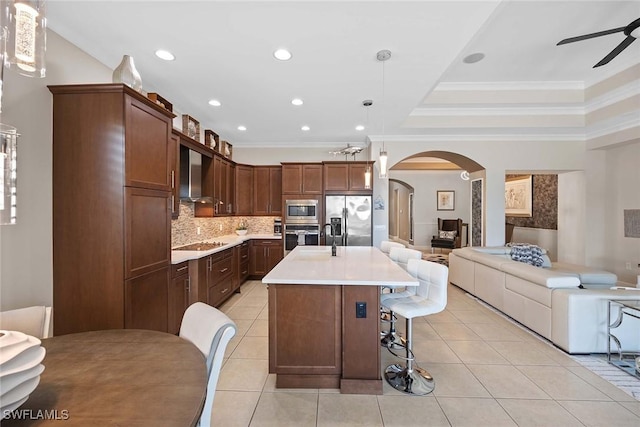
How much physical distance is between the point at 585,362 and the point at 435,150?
381cm

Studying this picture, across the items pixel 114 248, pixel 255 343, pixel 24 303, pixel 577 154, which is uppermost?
pixel 577 154

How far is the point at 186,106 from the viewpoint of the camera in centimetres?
404

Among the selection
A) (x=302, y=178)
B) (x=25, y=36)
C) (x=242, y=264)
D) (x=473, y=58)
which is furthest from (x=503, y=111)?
(x=25, y=36)

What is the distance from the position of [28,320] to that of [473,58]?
4.80 meters

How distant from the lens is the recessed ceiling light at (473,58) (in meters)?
3.50

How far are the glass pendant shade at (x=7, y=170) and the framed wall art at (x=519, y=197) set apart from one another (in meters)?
8.39

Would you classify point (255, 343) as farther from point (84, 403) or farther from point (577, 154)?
point (577, 154)

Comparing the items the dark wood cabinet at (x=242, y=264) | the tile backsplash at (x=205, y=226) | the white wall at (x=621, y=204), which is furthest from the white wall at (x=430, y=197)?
the dark wood cabinet at (x=242, y=264)

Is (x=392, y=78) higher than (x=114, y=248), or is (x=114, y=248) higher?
(x=392, y=78)

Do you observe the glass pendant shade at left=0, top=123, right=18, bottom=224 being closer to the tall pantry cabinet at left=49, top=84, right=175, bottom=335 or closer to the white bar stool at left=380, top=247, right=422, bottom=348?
the tall pantry cabinet at left=49, top=84, right=175, bottom=335

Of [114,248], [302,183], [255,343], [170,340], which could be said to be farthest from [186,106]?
[170,340]

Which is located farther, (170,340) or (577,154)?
(577,154)

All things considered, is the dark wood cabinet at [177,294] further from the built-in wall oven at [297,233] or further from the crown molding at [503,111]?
the crown molding at [503,111]

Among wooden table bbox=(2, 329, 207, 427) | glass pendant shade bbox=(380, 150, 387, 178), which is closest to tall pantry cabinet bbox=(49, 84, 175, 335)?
wooden table bbox=(2, 329, 207, 427)
